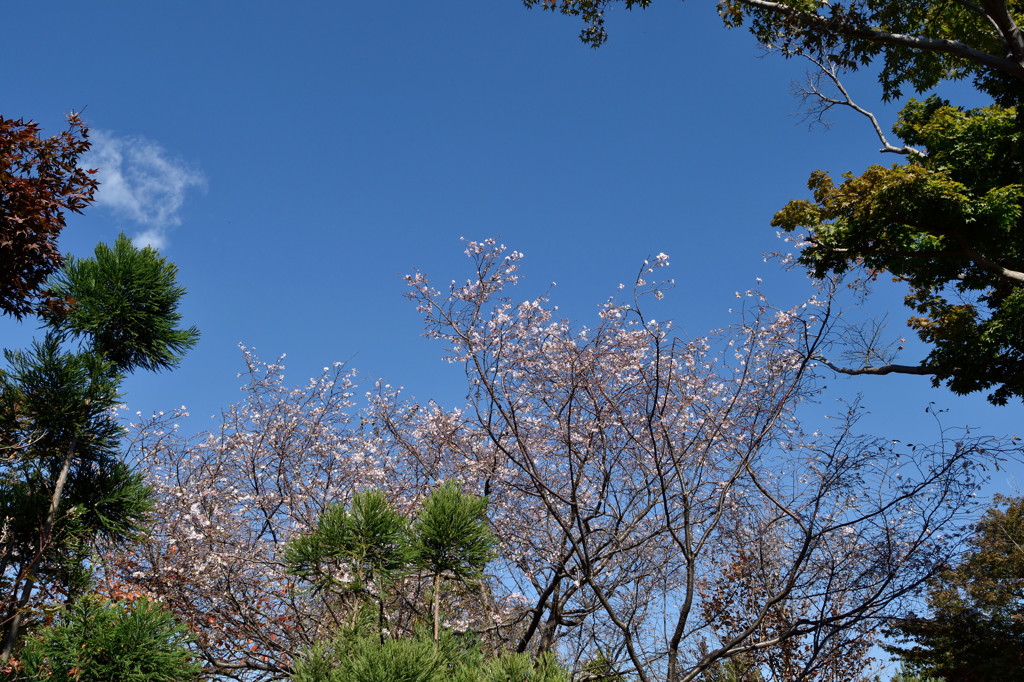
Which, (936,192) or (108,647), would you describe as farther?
(936,192)

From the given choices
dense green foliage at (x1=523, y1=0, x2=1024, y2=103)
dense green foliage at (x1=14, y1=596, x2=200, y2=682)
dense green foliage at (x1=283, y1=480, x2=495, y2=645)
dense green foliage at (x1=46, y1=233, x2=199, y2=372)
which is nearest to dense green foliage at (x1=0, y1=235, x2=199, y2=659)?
dense green foliage at (x1=46, y1=233, x2=199, y2=372)

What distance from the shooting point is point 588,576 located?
7.11 m

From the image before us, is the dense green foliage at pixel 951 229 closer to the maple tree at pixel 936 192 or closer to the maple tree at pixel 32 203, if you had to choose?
the maple tree at pixel 936 192

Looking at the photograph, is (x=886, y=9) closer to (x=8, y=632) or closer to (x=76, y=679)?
(x=76, y=679)

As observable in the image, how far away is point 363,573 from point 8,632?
5.36 meters

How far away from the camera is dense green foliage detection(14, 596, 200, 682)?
17.8 ft

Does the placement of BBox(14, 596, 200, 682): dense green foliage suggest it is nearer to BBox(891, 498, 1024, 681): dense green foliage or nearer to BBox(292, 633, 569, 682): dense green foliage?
BBox(292, 633, 569, 682): dense green foliage

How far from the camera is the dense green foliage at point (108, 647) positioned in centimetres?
543

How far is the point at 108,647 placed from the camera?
5.48m

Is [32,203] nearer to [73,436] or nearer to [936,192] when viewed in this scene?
[73,436]

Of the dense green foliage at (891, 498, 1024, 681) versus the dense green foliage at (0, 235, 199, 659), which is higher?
the dense green foliage at (0, 235, 199, 659)

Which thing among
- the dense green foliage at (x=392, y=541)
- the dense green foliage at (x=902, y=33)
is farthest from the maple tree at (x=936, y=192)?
the dense green foliage at (x=392, y=541)

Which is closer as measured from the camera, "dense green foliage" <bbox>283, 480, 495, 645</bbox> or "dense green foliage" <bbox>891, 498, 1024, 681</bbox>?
"dense green foliage" <bbox>283, 480, 495, 645</bbox>

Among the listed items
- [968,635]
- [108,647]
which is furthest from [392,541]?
[968,635]
